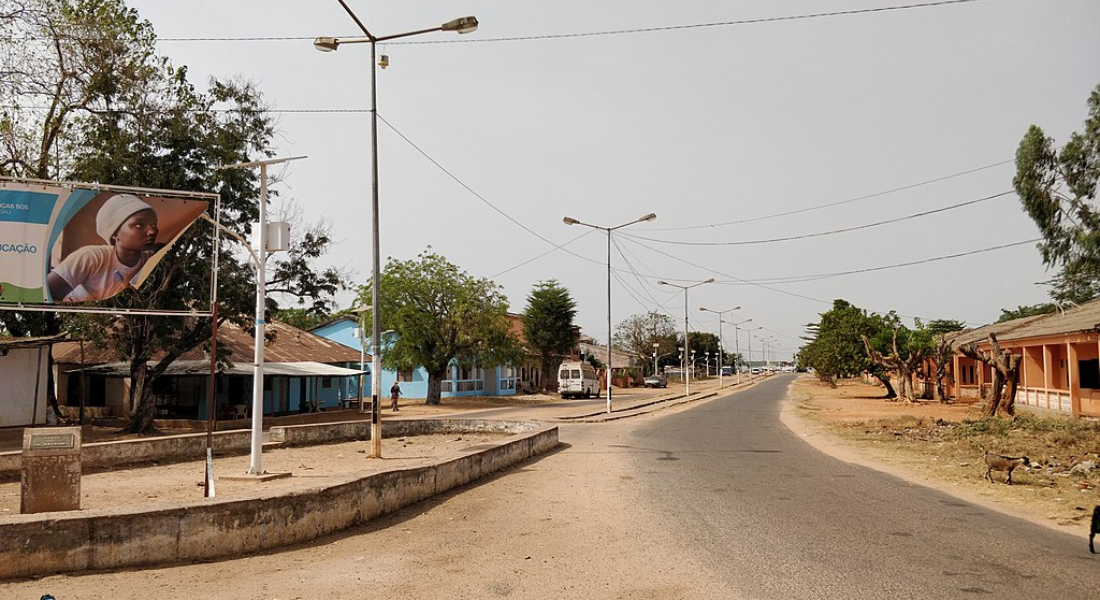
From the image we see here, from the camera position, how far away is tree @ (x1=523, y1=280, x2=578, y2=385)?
213 ft

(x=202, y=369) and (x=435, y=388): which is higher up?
(x=202, y=369)

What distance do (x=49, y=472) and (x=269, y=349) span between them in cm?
2883

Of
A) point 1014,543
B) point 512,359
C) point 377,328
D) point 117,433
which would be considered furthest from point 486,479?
point 512,359

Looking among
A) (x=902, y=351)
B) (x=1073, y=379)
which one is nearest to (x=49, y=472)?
(x=1073, y=379)

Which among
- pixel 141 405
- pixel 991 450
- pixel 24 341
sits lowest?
pixel 991 450

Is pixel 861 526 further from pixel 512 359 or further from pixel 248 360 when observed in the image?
pixel 512 359

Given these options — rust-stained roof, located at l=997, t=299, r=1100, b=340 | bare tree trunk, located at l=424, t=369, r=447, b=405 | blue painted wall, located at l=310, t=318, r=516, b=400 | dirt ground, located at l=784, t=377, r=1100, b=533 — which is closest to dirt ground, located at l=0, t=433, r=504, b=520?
dirt ground, located at l=784, t=377, r=1100, b=533

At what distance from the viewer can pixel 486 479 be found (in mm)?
13156

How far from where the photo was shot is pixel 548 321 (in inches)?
2549

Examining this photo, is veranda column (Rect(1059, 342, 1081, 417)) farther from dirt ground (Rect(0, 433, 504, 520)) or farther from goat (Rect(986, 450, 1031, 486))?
dirt ground (Rect(0, 433, 504, 520))

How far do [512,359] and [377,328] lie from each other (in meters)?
29.8

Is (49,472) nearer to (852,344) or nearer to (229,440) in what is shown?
(229,440)

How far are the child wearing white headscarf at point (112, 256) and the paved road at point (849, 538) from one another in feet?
36.2

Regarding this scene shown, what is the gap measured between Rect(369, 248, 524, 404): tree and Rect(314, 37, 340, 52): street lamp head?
27.9m
